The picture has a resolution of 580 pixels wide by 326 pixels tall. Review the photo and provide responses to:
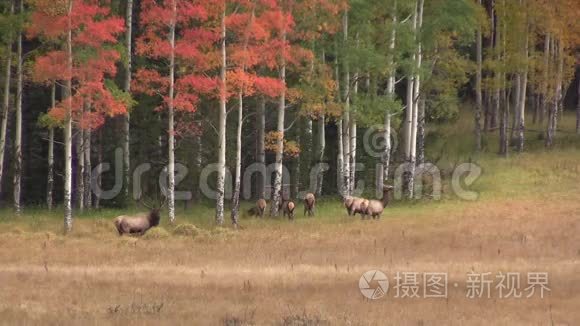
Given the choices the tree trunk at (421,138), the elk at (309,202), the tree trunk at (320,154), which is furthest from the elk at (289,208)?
the tree trunk at (421,138)

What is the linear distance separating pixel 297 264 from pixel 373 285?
144 inches

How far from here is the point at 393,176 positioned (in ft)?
117

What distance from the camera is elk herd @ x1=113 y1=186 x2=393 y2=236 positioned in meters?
25.1

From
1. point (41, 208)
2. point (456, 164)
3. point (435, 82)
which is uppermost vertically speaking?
point (435, 82)

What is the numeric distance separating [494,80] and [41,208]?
23153 millimetres

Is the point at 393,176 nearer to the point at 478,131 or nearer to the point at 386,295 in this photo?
the point at 478,131

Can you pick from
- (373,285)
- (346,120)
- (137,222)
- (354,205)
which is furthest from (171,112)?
(373,285)

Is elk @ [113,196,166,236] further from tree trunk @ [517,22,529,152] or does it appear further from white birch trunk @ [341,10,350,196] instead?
tree trunk @ [517,22,529,152]

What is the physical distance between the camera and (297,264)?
19328 millimetres

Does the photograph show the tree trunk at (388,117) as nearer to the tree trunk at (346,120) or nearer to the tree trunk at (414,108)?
the tree trunk at (414,108)

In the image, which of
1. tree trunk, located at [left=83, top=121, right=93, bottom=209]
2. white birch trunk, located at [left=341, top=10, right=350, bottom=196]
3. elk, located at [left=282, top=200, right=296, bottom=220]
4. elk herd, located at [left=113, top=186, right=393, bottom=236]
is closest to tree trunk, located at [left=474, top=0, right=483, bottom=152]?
white birch trunk, located at [left=341, top=10, right=350, bottom=196]

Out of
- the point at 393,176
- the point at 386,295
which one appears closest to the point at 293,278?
the point at 386,295

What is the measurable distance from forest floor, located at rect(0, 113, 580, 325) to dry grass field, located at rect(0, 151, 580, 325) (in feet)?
0.12

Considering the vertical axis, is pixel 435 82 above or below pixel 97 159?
above
